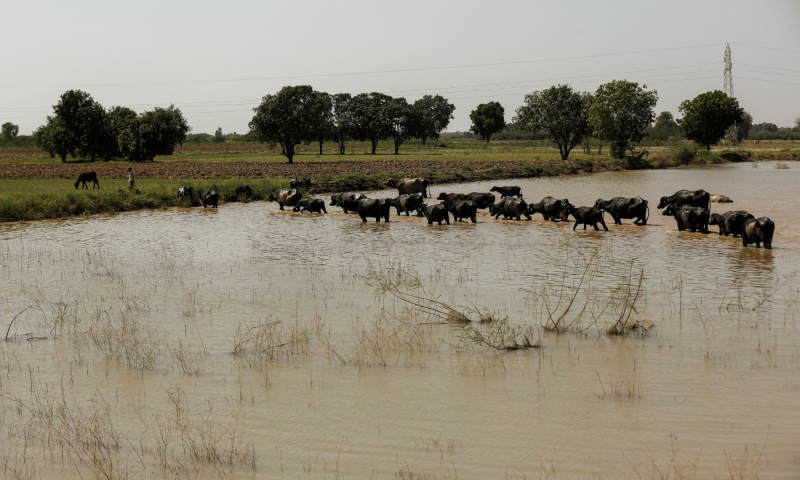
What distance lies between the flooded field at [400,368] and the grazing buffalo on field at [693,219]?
137 inches

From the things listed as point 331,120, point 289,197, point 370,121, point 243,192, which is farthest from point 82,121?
point 289,197

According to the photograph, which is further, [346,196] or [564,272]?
[346,196]

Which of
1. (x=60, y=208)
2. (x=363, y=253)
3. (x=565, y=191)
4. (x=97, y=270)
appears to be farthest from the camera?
(x=565, y=191)

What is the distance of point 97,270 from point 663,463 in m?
12.6

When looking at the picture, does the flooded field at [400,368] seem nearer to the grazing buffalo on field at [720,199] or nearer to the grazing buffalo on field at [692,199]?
the grazing buffalo on field at [692,199]

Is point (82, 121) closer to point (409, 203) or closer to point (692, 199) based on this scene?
point (409, 203)

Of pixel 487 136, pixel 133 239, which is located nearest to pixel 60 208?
pixel 133 239

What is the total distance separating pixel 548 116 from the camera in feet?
213

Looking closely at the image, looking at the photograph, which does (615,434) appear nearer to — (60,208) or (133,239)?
(133,239)

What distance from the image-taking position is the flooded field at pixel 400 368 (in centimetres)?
538

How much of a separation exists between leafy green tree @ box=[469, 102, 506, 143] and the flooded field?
133 meters

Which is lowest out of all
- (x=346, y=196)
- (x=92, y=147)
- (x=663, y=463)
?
(x=663, y=463)

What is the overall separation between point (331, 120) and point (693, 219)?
8108 centimetres

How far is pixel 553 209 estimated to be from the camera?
2211cm
